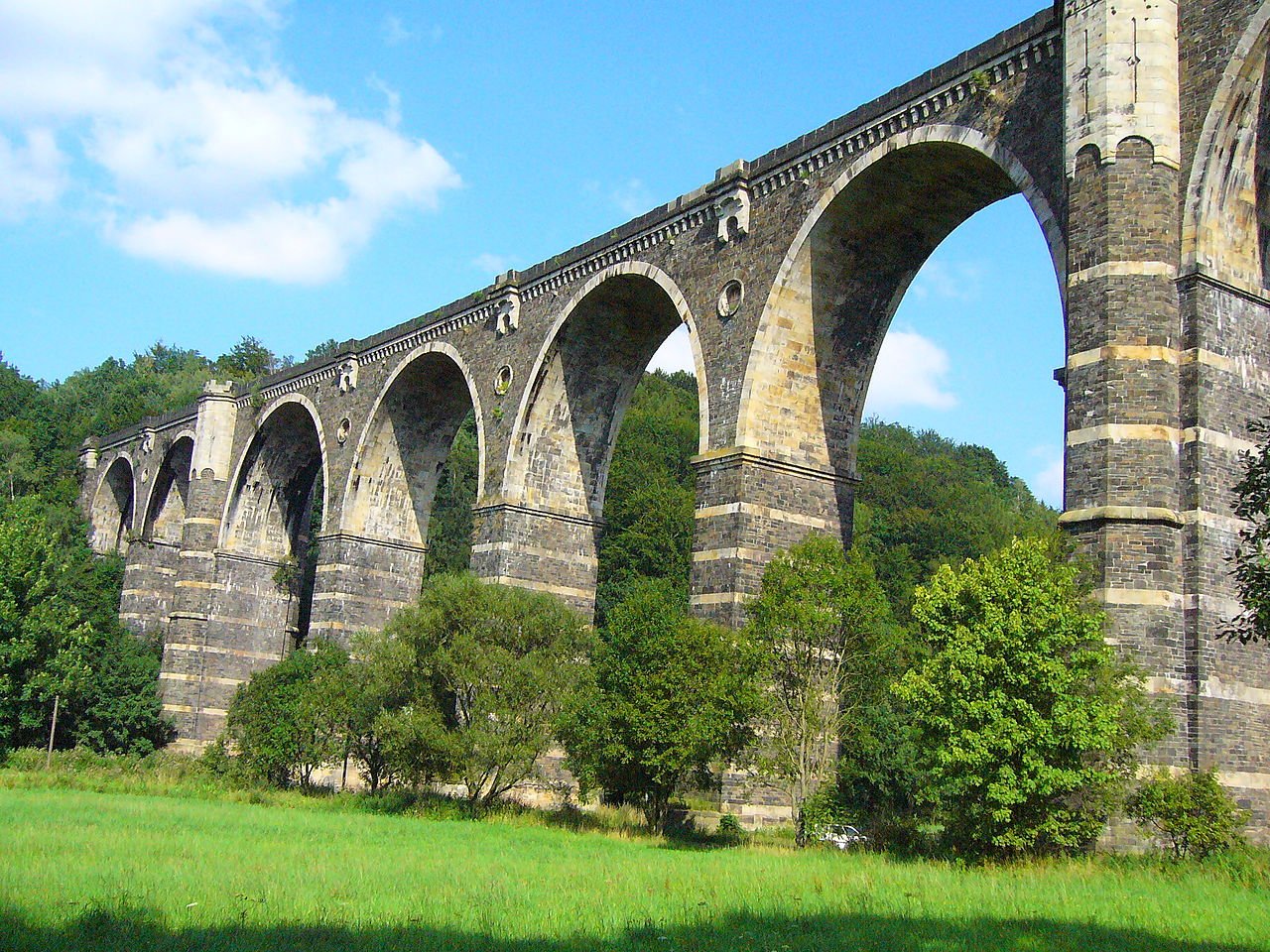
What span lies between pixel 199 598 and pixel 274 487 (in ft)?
13.6

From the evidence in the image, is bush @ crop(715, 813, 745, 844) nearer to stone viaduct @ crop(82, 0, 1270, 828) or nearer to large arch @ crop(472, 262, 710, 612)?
stone viaduct @ crop(82, 0, 1270, 828)

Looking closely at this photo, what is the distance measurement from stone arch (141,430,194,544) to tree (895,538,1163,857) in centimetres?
3549

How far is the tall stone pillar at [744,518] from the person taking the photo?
2202cm

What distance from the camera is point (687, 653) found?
793 inches

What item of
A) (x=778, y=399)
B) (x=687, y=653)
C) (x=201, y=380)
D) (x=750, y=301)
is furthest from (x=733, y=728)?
(x=201, y=380)

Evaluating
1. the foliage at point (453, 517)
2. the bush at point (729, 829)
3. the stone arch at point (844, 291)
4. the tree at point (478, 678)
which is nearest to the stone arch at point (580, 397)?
the tree at point (478, 678)

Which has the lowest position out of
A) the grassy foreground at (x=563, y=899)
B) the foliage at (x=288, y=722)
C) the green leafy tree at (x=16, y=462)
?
the grassy foreground at (x=563, y=899)

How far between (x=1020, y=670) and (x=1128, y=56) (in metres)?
8.09

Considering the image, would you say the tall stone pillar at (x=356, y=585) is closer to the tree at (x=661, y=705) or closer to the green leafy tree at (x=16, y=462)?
the tree at (x=661, y=705)

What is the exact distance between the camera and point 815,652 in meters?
20.2

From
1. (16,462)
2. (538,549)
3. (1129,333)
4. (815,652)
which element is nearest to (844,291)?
(815,652)

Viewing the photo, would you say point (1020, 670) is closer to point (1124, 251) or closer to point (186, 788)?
point (1124, 251)

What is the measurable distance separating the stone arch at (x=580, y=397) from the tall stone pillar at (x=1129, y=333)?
1244 cm

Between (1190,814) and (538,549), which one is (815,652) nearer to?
(1190,814)
